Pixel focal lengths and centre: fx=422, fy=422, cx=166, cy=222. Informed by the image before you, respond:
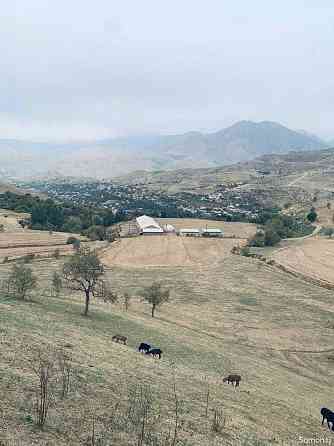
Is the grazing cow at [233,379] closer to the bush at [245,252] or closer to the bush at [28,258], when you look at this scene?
the bush at [28,258]

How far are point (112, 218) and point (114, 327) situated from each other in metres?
132

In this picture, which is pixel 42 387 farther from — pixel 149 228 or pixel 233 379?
pixel 149 228

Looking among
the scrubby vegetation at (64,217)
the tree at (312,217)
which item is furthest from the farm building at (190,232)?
the tree at (312,217)

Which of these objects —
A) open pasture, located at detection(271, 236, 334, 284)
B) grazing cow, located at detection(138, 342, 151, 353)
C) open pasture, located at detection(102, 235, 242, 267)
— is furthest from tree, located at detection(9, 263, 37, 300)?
open pasture, located at detection(271, 236, 334, 284)

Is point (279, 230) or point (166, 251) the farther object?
point (279, 230)

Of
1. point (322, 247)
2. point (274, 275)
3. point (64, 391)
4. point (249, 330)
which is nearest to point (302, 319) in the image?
point (249, 330)

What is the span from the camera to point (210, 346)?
45.0 m

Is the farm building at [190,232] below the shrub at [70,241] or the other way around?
below

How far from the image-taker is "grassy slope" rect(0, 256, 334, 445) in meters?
21.2

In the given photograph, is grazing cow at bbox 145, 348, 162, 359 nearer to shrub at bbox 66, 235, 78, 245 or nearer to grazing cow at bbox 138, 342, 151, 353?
grazing cow at bbox 138, 342, 151, 353

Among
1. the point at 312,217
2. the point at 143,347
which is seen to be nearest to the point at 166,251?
the point at 143,347

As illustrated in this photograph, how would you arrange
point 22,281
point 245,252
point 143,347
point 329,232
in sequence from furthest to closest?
point 329,232 → point 245,252 → point 22,281 → point 143,347

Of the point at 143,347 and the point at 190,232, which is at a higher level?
the point at 143,347

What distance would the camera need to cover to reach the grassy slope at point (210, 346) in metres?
21.2
